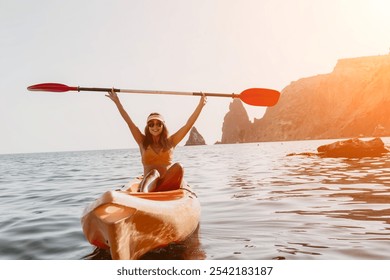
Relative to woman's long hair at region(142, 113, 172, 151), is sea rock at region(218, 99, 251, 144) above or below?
above

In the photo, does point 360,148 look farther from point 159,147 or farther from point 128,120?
point 128,120

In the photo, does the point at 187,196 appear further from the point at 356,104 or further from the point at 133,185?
the point at 356,104

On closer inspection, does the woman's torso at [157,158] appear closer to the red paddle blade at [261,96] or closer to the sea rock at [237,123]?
the red paddle blade at [261,96]

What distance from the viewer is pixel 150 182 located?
5.73 metres

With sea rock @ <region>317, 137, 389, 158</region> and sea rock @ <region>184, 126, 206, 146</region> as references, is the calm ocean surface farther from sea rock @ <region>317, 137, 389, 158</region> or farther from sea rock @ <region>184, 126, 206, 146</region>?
sea rock @ <region>184, 126, 206, 146</region>

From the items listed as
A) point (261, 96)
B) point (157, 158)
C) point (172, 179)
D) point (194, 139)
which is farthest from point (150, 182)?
point (194, 139)

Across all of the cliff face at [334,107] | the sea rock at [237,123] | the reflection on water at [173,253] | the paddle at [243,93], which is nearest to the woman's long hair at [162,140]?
the paddle at [243,93]

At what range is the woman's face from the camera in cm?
617

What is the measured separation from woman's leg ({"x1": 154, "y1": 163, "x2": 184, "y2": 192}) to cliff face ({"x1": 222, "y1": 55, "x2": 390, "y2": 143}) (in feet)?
258

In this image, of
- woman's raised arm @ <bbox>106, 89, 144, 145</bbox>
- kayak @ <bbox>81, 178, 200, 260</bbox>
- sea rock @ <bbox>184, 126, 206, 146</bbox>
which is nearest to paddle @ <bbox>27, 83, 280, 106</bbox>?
woman's raised arm @ <bbox>106, 89, 144, 145</bbox>

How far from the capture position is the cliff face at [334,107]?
8660cm

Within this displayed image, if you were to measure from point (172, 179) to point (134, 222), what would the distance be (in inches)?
80.6
